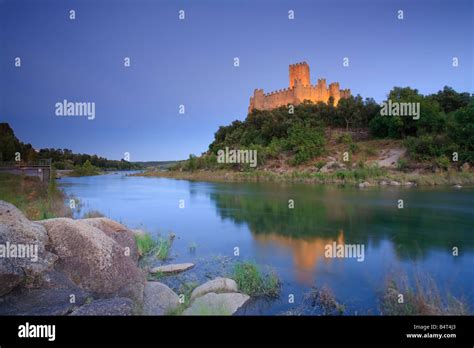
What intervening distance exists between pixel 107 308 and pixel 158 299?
1.10m

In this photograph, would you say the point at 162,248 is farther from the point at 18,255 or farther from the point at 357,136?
the point at 357,136

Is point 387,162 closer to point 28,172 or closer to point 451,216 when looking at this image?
point 451,216

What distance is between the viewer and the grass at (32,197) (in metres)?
10.5

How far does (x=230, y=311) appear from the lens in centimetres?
539

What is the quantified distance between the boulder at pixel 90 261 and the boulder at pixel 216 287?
0.96 meters

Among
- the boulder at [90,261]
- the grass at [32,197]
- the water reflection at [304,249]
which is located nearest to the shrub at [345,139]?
the water reflection at [304,249]

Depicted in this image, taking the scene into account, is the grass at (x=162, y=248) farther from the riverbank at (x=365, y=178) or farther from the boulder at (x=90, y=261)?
the riverbank at (x=365, y=178)

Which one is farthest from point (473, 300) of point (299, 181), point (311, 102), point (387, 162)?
point (311, 102)

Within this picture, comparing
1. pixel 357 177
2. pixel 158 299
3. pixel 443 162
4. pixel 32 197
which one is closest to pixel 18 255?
pixel 158 299

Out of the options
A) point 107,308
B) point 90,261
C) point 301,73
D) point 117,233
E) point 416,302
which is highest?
point 301,73

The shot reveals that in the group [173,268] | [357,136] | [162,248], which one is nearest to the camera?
[173,268]

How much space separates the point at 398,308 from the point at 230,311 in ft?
8.56

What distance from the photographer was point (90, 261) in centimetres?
592

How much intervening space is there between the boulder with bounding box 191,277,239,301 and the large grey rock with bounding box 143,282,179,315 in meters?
0.38
